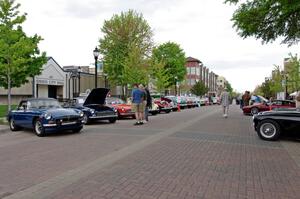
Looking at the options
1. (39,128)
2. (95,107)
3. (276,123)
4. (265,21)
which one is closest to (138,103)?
(95,107)

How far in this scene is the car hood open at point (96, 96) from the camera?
18.1 meters

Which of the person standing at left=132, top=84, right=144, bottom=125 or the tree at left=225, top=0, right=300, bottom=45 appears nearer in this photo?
the person standing at left=132, top=84, right=144, bottom=125

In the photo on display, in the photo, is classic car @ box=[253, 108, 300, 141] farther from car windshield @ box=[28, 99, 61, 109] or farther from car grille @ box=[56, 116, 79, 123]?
car windshield @ box=[28, 99, 61, 109]

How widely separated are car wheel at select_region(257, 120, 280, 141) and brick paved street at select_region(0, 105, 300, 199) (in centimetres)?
36

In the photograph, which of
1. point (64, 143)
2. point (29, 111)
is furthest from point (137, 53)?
point (64, 143)

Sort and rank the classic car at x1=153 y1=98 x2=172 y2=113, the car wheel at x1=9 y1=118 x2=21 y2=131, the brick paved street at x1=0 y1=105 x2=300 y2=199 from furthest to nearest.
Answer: the classic car at x1=153 y1=98 x2=172 y2=113 → the car wheel at x1=9 y1=118 x2=21 y2=131 → the brick paved street at x1=0 y1=105 x2=300 y2=199

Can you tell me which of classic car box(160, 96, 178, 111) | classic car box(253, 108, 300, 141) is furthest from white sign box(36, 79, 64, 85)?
classic car box(253, 108, 300, 141)

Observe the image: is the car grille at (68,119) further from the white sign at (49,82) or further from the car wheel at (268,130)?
the white sign at (49,82)

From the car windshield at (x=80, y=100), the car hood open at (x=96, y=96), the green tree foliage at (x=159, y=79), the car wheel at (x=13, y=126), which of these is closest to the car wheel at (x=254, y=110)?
the car hood open at (x=96, y=96)

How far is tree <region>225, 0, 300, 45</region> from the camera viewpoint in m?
18.6

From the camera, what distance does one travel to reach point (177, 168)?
7.30 m

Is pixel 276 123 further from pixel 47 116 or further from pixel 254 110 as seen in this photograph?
pixel 254 110

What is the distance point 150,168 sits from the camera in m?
7.30

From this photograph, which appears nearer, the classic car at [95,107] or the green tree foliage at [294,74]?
the classic car at [95,107]
